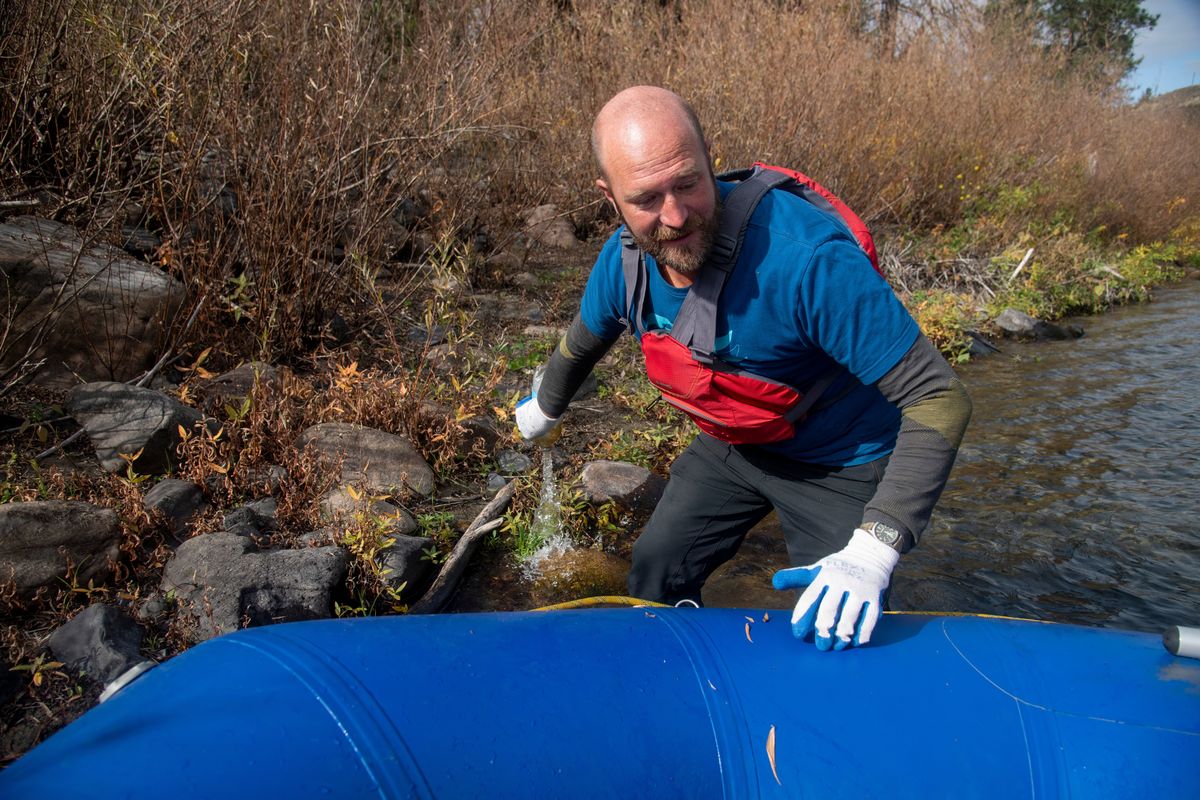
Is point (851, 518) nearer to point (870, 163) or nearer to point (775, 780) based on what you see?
point (775, 780)

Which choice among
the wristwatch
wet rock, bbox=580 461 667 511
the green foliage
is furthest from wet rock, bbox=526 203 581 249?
the green foliage

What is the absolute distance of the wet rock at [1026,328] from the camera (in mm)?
8062

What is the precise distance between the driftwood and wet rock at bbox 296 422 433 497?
0.32 m

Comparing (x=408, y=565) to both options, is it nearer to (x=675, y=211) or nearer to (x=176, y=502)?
→ (x=176, y=502)

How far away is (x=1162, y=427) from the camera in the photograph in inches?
219

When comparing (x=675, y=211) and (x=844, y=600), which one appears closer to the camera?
(x=844, y=600)

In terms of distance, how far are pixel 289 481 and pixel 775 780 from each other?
242cm

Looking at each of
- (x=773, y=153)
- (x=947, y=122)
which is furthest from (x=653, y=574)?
(x=947, y=122)

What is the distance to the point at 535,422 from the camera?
2.94 metres

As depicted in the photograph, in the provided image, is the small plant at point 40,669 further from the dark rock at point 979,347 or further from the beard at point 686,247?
the dark rock at point 979,347

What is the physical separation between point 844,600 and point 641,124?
121 centimetres

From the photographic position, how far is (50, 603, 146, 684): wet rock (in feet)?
7.92

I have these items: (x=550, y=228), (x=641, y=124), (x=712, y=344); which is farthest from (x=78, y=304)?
(x=550, y=228)

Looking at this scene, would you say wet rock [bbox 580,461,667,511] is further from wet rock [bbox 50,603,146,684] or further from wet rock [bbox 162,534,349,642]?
wet rock [bbox 50,603,146,684]
